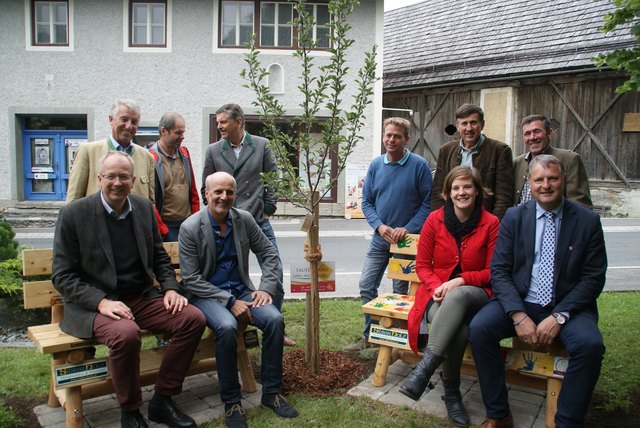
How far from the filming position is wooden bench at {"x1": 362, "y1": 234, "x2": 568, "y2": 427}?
3.42 metres

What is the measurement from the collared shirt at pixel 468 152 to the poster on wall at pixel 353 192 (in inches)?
439

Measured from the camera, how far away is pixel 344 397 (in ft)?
12.8

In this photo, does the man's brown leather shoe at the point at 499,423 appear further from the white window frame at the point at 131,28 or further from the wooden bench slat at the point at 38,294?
the white window frame at the point at 131,28

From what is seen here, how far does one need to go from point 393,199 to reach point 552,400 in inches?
80.6

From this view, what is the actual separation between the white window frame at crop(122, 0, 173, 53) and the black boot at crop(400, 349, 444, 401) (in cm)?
1416

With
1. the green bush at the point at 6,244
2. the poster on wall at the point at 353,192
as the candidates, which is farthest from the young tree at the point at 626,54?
the poster on wall at the point at 353,192

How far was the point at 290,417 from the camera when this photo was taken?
359 centimetres

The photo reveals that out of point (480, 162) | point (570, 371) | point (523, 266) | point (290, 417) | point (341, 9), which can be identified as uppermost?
point (341, 9)

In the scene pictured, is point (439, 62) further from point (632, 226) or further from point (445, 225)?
point (445, 225)

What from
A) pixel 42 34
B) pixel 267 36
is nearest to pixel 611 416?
pixel 267 36

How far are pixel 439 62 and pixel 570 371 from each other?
17.8m

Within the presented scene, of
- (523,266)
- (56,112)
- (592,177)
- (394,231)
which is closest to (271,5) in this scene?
(56,112)

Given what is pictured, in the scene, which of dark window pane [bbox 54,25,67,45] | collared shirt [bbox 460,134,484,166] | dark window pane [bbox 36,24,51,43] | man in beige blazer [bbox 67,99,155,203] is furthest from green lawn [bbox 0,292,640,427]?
dark window pane [bbox 36,24,51,43]

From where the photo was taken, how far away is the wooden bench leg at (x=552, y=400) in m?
3.41
